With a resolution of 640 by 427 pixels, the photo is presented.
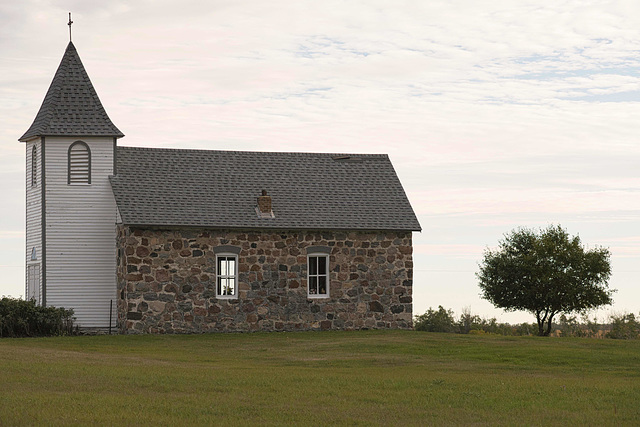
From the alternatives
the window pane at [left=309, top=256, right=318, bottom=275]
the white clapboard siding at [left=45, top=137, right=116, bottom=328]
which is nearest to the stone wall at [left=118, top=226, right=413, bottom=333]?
the window pane at [left=309, top=256, right=318, bottom=275]

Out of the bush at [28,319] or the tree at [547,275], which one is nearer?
the bush at [28,319]

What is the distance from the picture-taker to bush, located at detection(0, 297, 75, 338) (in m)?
29.7

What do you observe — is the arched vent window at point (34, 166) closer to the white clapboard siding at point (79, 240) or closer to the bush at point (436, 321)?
the white clapboard siding at point (79, 240)

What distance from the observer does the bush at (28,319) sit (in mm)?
29703

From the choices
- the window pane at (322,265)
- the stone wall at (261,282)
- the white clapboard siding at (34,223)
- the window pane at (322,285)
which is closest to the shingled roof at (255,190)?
the stone wall at (261,282)

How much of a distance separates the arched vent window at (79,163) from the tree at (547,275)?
1621cm

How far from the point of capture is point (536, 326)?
40875 millimetres

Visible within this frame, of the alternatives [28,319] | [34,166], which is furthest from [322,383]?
[34,166]

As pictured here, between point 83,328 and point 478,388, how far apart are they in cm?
1791

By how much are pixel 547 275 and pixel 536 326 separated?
555 cm

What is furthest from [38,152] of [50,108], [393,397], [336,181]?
[393,397]

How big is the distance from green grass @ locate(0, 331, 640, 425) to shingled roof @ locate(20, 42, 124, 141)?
792 centimetres

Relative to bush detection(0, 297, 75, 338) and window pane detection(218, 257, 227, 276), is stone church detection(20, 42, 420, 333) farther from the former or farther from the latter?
bush detection(0, 297, 75, 338)

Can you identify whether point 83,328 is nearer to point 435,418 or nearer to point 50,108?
point 50,108
